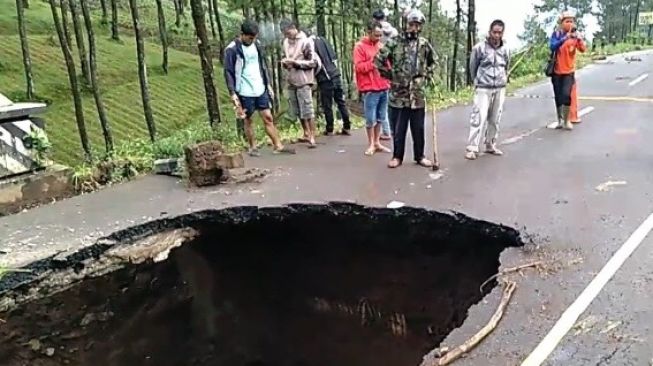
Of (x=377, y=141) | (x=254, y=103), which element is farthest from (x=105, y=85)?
(x=377, y=141)

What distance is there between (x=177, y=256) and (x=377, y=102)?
12.8 feet

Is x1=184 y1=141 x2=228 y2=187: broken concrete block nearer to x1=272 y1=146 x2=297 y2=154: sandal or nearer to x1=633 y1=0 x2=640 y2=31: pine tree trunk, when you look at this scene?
x1=272 y1=146 x2=297 y2=154: sandal

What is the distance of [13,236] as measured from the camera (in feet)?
20.3

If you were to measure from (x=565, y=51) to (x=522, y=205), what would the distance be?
14.6ft

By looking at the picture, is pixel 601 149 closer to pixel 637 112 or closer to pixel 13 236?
pixel 637 112

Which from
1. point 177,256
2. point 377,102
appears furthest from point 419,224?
point 377,102

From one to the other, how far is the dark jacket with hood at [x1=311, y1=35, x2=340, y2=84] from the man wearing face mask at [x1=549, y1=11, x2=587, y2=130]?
10.7 feet

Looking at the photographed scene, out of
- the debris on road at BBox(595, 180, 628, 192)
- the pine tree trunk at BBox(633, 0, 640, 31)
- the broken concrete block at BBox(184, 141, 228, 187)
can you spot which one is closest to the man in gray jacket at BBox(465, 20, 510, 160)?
the debris on road at BBox(595, 180, 628, 192)

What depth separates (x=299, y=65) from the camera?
928cm

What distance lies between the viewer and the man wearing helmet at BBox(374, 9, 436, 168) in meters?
7.80

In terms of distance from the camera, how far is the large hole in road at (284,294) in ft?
18.2

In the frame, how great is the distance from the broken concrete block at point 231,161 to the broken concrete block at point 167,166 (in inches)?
25.7

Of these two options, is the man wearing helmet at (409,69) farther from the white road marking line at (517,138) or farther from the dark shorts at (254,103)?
the white road marking line at (517,138)

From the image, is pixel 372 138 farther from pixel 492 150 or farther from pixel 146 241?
pixel 146 241
